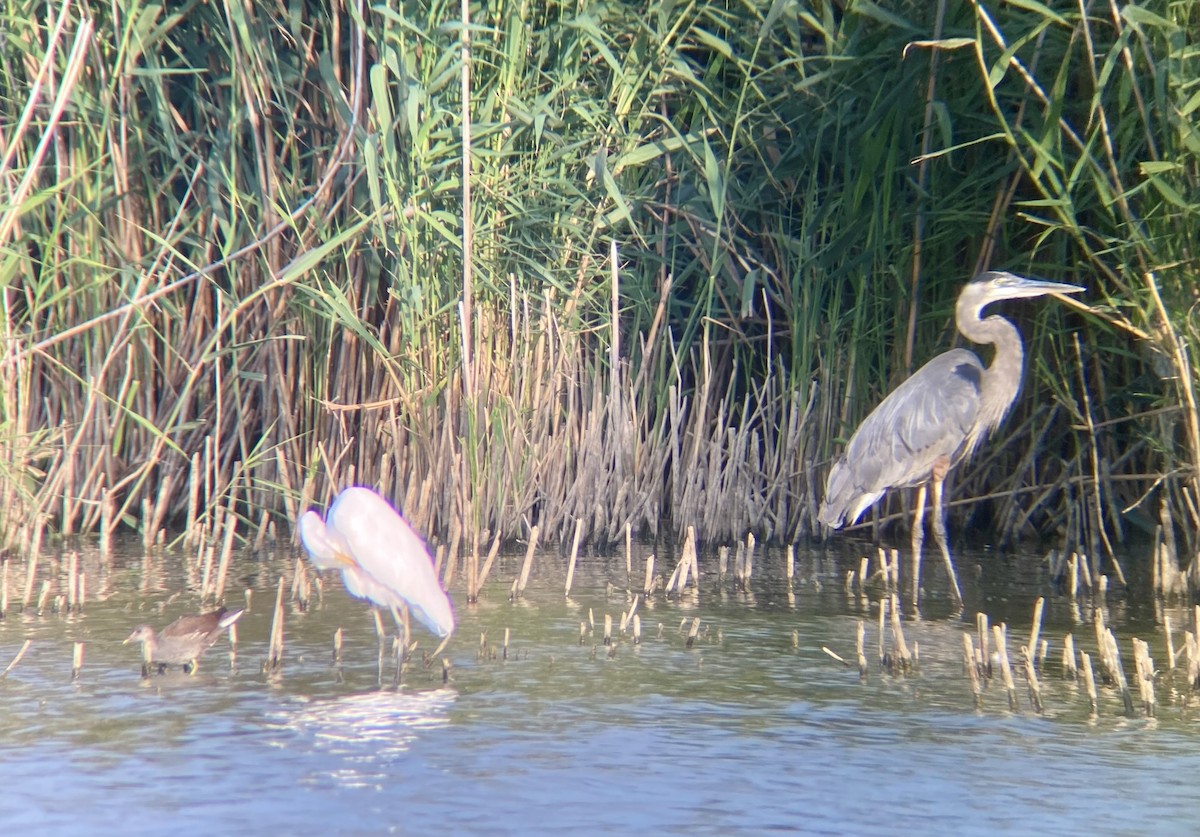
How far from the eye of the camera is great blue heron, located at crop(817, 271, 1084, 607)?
6.86m

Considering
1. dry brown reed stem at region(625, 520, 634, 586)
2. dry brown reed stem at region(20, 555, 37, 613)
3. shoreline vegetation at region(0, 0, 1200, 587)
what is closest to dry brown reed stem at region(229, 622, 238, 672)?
dry brown reed stem at region(20, 555, 37, 613)

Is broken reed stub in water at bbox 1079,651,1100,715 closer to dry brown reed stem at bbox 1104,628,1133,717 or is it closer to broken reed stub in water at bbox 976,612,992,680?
dry brown reed stem at bbox 1104,628,1133,717

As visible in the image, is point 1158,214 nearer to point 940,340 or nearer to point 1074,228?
point 1074,228

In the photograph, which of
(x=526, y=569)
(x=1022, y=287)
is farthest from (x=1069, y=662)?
(x=1022, y=287)

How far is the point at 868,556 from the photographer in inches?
290

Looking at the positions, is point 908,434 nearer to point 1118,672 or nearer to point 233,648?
point 1118,672

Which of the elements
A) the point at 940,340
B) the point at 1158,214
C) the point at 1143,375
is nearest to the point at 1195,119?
the point at 1158,214

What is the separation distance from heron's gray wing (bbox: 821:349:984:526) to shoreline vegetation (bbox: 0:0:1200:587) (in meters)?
0.42

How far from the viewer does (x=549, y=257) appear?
7020 mm

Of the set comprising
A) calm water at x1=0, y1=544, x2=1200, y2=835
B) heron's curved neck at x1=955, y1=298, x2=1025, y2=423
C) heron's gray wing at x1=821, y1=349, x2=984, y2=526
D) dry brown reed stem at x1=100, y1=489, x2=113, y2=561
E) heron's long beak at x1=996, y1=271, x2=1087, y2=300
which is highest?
heron's long beak at x1=996, y1=271, x2=1087, y2=300

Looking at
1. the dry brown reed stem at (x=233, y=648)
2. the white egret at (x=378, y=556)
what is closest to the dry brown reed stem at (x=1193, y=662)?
the white egret at (x=378, y=556)

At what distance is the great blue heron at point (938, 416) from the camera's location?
6.86 m

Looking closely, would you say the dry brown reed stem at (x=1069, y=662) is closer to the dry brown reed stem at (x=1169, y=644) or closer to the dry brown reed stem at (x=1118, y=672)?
the dry brown reed stem at (x=1118, y=672)

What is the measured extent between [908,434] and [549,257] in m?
1.79
